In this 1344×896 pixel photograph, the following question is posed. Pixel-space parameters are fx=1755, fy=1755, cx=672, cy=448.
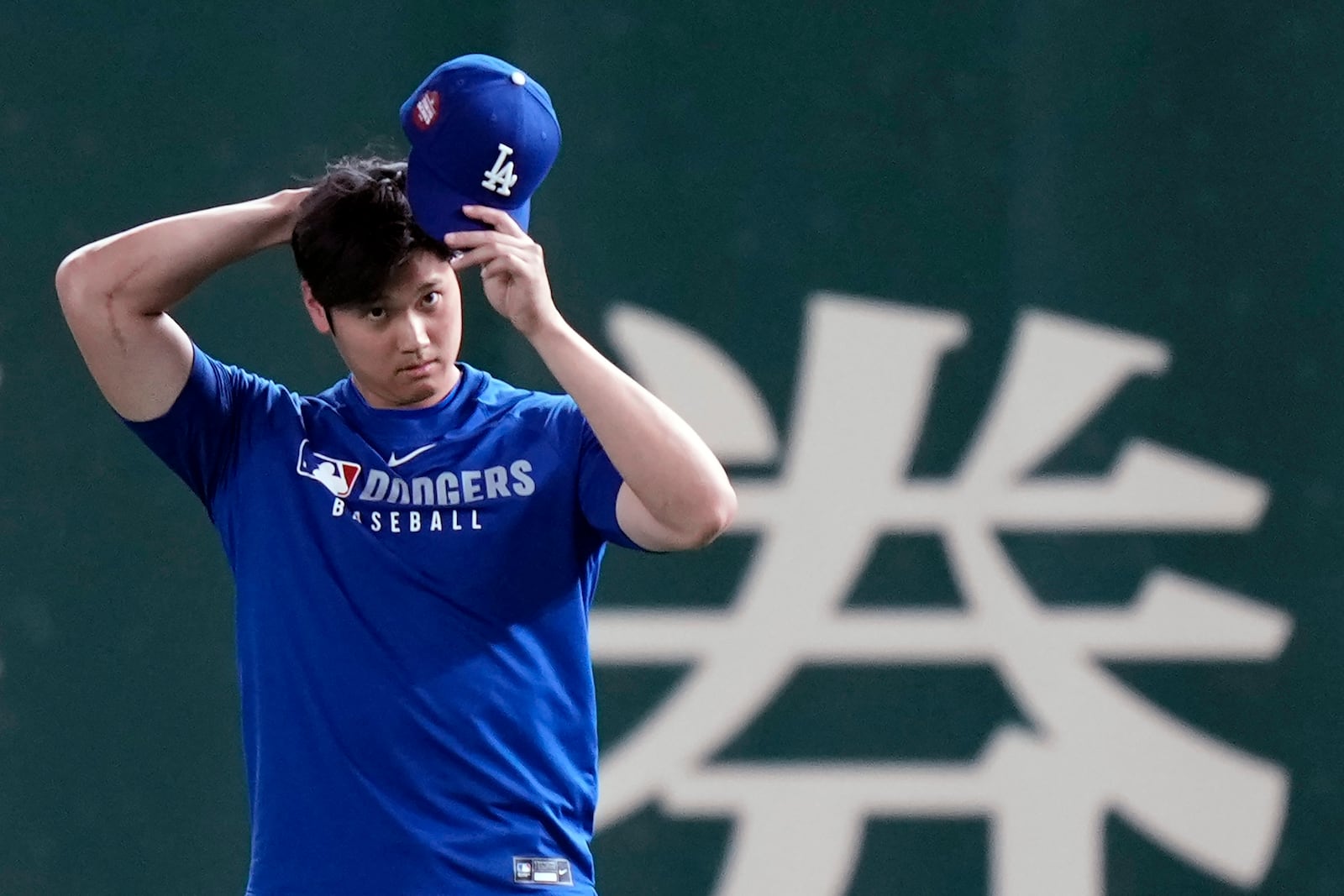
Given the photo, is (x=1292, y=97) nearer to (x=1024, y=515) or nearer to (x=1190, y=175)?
(x=1190, y=175)

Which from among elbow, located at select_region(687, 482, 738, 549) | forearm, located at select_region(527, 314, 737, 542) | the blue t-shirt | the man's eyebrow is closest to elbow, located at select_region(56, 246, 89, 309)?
the blue t-shirt

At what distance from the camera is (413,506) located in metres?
1.31

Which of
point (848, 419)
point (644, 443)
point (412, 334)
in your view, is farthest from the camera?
point (848, 419)

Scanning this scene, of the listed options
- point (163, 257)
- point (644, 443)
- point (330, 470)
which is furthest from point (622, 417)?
point (163, 257)

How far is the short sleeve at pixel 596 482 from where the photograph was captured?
127 centimetres

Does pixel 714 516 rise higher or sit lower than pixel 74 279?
lower

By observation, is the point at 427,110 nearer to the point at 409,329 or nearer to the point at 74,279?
the point at 409,329

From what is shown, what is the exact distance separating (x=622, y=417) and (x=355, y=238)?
A: 0.87ft

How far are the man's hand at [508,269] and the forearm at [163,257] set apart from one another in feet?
0.63

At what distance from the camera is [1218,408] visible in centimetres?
210

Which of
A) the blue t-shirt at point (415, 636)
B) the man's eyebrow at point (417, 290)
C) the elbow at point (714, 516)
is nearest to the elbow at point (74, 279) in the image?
the blue t-shirt at point (415, 636)

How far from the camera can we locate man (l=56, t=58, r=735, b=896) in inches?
48.7

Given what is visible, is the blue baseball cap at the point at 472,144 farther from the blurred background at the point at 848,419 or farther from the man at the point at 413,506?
→ the blurred background at the point at 848,419

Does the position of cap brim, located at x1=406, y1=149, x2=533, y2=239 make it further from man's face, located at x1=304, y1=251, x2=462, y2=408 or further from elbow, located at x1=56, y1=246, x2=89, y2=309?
elbow, located at x1=56, y1=246, x2=89, y2=309
